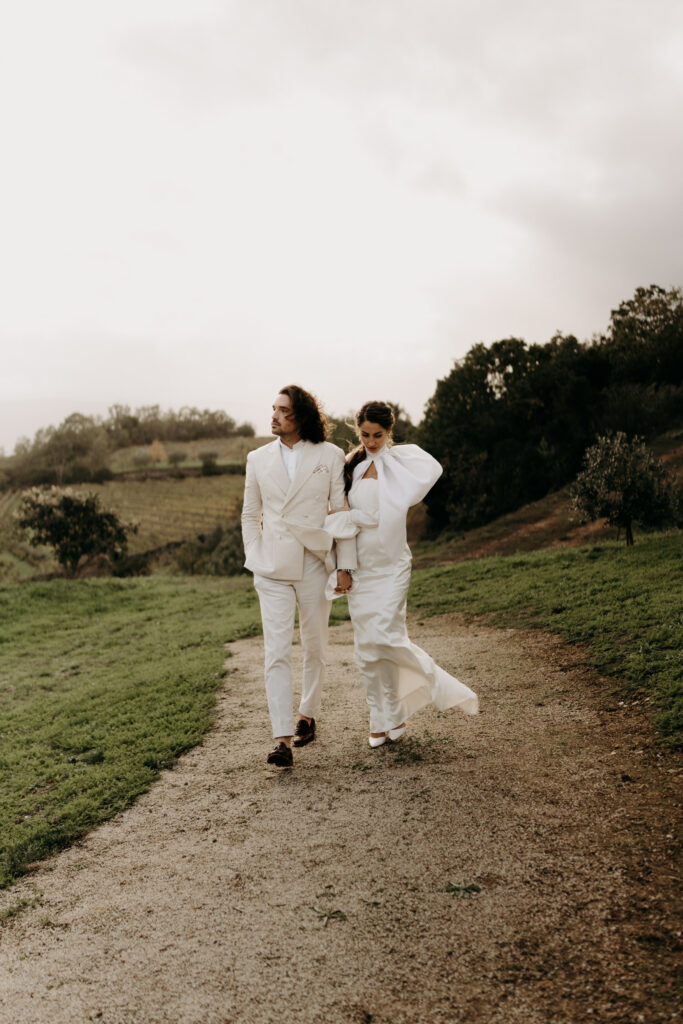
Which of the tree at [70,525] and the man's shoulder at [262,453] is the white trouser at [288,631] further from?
the tree at [70,525]

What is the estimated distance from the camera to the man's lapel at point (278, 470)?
5438mm

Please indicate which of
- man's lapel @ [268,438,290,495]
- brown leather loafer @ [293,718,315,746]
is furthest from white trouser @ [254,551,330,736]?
man's lapel @ [268,438,290,495]

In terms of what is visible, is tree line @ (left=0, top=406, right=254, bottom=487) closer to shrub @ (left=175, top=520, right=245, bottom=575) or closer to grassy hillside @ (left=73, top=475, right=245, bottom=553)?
grassy hillside @ (left=73, top=475, right=245, bottom=553)

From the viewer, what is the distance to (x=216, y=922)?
3.76 metres

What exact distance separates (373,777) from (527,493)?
20274 mm

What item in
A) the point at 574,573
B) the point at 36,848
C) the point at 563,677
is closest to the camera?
the point at 36,848

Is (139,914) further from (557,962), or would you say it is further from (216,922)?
(557,962)

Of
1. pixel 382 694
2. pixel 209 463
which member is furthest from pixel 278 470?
pixel 209 463

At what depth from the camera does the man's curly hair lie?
5.39m

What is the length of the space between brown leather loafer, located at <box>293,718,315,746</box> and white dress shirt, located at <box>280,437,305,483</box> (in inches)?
75.9

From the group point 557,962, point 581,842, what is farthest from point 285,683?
point 557,962

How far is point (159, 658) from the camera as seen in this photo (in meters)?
10.9

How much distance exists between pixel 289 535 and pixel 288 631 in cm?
67

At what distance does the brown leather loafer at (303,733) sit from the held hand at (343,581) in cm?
126
